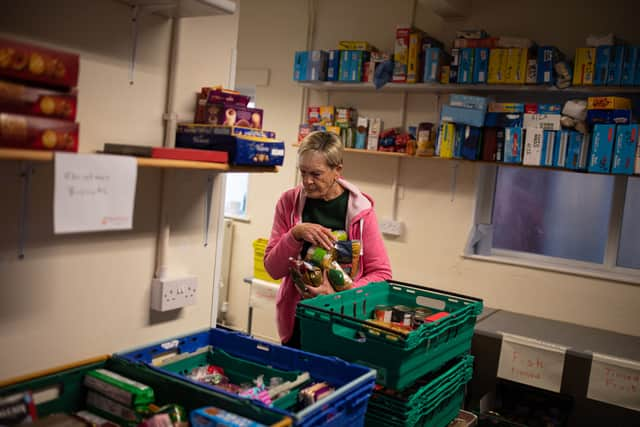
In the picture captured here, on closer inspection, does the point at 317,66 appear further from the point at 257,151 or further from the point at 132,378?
the point at 132,378

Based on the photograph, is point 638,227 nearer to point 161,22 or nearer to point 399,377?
point 399,377

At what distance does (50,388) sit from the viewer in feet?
4.89

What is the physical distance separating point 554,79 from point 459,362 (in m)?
2.13

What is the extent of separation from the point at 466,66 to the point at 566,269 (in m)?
1.42

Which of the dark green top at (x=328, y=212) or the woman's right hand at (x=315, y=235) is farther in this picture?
the dark green top at (x=328, y=212)

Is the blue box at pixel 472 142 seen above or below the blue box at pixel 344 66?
below

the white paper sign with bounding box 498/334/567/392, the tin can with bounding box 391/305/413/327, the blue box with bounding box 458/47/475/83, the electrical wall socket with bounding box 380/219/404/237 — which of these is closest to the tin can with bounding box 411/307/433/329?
the tin can with bounding box 391/305/413/327

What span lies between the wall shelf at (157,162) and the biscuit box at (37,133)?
21 mm

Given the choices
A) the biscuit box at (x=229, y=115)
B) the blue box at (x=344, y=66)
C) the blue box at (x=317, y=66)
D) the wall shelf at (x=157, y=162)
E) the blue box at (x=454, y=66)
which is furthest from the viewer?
the blue box at (x=317, y=66)

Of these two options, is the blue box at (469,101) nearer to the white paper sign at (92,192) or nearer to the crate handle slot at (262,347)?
the crate handle slot at (262,347)

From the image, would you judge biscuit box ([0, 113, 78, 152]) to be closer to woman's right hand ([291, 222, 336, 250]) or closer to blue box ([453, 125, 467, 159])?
woman's right hand ([291, 222, 336, 250])

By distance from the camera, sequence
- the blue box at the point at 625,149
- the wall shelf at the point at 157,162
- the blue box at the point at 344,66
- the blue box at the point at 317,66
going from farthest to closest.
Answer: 1. the blue box at the point at 317,66
2. the blue box at the point at 344,66
3. the blue box at the point at 625,149
4. the wall shelf at the point at 157,162

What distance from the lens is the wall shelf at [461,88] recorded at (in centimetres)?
335

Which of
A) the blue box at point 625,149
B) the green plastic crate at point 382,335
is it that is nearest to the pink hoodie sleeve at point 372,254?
the green plastic crate at point 382,335
